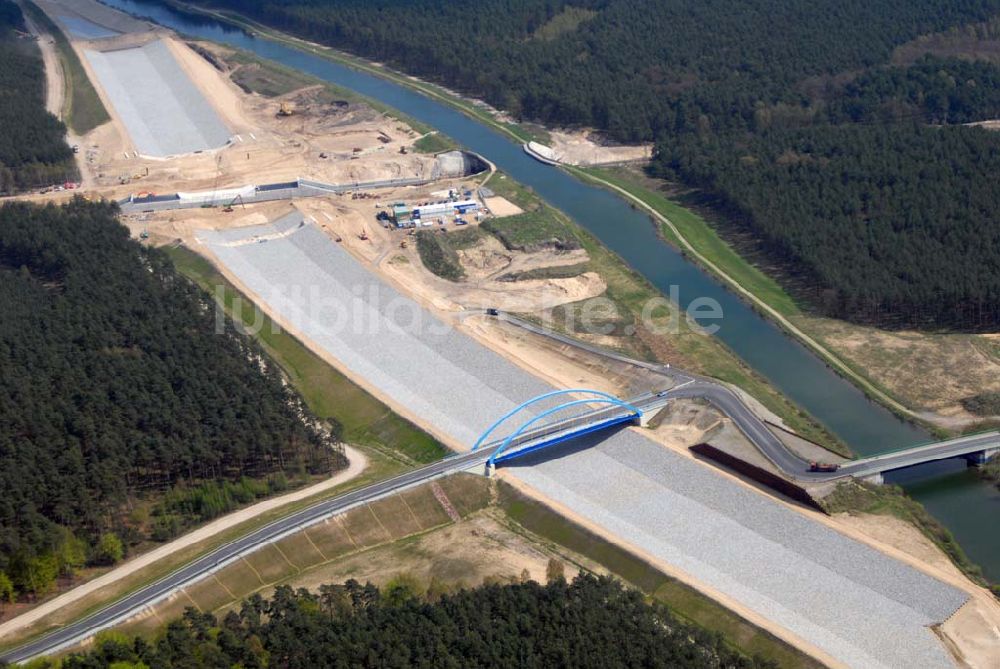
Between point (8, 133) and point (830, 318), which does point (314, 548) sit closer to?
point (830, 318)

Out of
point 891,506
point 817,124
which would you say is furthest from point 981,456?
point 817,124

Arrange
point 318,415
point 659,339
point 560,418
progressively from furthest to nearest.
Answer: point 659,339, point 318,415, point 560,418

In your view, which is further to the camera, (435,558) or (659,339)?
(659,339)

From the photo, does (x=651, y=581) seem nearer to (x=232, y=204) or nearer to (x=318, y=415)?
(x=318, y=415)

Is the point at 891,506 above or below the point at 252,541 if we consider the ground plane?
above

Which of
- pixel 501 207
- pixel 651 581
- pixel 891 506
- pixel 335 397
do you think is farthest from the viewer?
pixel 501 207

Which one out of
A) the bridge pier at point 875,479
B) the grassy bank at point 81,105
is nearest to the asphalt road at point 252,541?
the bridge pier at point 875,479

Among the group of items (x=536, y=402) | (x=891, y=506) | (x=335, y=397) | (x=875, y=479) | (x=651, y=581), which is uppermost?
(x=875, y=479)
